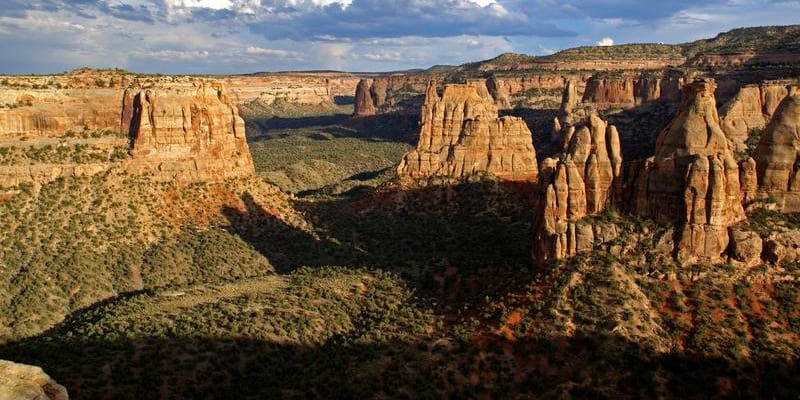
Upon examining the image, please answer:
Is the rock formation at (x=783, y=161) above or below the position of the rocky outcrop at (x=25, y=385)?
above

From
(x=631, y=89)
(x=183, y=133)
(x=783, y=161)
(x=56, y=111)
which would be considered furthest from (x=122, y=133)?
(x=631, y=89)

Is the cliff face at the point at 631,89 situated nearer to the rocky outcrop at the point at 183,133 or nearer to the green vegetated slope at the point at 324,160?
the green vegetated slope at the point at 324,160

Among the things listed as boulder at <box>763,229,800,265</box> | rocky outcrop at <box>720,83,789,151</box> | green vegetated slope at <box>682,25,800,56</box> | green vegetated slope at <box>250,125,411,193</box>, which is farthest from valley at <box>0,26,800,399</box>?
green vegetated slope at <box>682,25,800,56</box>

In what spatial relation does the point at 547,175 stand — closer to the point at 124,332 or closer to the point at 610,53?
the point at 124,332

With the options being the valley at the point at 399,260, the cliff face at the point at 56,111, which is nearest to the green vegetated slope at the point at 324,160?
the valley at the point at 399,260

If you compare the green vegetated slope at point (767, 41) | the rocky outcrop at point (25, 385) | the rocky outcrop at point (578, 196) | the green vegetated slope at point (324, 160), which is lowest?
the green vegetated slope at point (324, 160)

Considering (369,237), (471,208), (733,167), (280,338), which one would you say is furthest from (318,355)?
(471,208)
